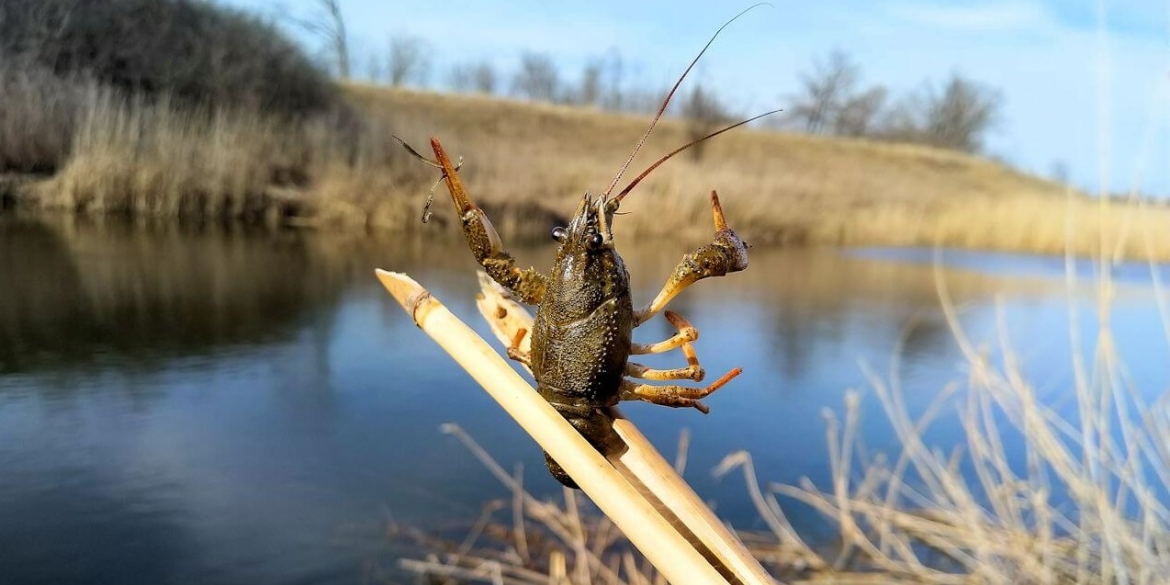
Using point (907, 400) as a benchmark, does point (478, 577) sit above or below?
below

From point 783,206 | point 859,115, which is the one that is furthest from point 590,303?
point 859,115

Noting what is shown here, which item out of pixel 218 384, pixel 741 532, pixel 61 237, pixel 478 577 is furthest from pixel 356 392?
pixel 61 237

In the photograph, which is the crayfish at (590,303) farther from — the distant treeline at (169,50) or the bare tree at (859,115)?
the bare tree at (859,115)

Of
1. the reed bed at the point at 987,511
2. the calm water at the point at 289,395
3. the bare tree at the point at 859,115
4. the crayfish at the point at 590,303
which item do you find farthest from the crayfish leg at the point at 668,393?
the bare tree at the point at 859,115

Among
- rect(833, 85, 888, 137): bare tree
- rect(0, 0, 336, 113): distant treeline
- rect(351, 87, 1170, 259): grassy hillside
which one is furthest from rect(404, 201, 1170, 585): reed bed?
rect(833, 85, 888, 137): bare tree

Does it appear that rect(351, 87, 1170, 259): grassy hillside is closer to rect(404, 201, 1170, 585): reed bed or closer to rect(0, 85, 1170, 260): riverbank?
rect(0, 85, 1170, 260): riverbank

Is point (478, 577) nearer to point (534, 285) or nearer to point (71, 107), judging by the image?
point (534, 285)

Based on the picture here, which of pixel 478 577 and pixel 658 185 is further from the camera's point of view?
pixel 658 185
